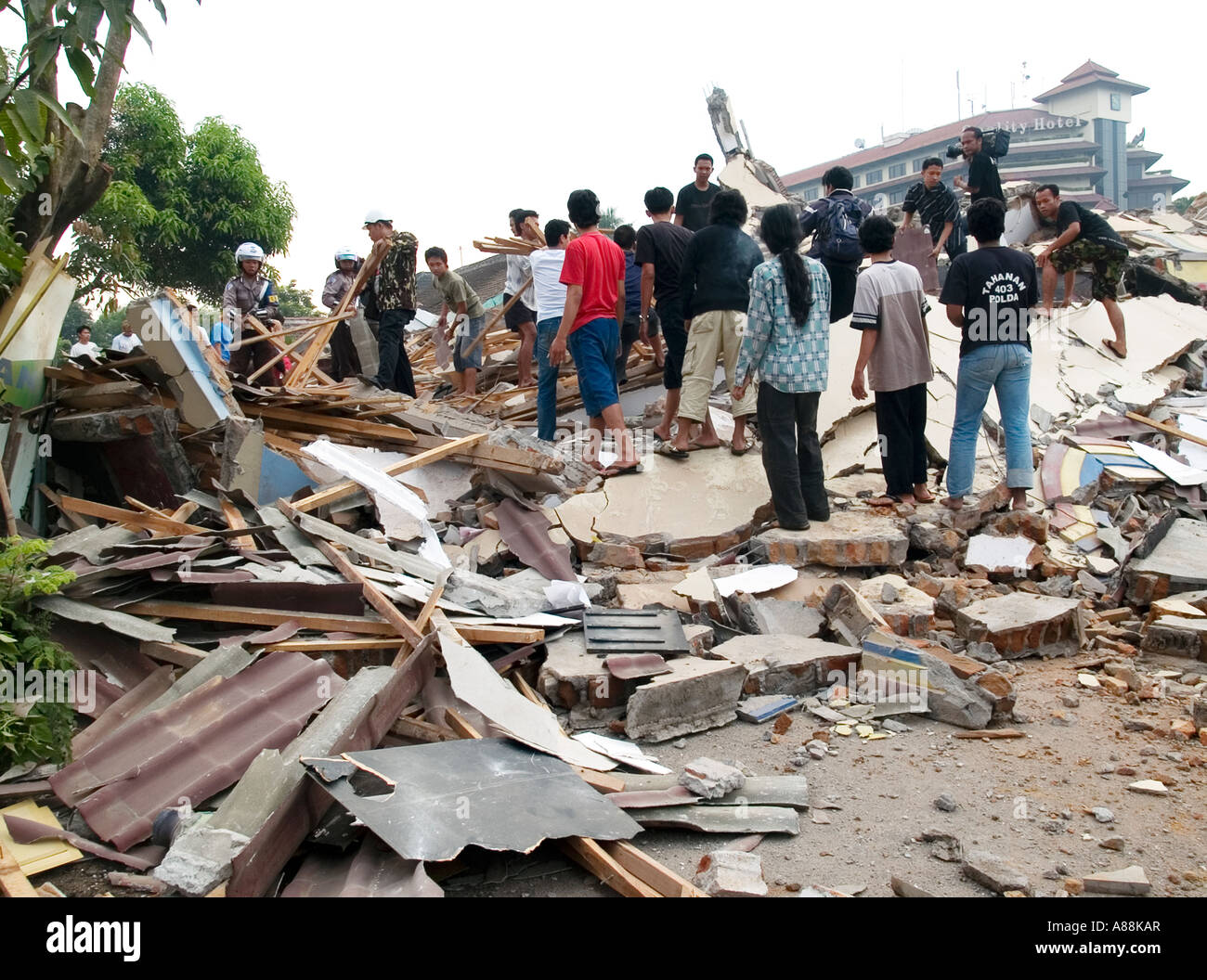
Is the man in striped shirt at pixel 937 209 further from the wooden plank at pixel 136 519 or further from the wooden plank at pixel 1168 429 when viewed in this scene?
the wooden plank at pixel 136 519

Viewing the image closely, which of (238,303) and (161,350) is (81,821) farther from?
(238,303)

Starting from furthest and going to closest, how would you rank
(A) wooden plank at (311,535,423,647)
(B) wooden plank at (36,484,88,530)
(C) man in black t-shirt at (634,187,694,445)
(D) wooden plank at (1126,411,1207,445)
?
1. (D) wooden plank at (1126,411,1207,445)
2. (C) man in black t-shirt at (634,187,694,445)
3. (B) wooden plank at (36,484,88,530)
4. (A) wooden plank at (311,535,423,647)

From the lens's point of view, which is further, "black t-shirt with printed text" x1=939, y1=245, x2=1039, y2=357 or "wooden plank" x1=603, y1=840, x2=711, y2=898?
"black t-shirt with printed text" x1=939, y1=245, x2=1039, y2=357

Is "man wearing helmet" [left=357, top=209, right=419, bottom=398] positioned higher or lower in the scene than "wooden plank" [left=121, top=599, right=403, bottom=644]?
higher

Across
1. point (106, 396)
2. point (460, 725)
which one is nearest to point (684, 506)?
point (460, 725)

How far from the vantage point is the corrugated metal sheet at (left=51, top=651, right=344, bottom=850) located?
10.4 ft

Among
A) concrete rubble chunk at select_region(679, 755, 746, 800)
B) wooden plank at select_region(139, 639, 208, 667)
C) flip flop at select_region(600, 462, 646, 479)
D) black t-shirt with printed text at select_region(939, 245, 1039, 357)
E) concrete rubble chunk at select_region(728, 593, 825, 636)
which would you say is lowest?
concrete rubble chunk at select_region(679, 755, 746, 800)

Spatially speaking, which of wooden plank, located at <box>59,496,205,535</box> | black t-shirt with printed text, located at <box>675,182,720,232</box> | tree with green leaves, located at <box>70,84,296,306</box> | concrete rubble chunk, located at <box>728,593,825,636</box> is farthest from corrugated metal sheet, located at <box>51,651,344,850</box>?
tree with green leaves, located at <box>70,84,296,306</box>

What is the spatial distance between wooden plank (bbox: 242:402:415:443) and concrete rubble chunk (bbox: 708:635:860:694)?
10.8 feet

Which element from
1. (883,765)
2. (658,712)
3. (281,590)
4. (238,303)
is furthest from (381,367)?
(883,765)

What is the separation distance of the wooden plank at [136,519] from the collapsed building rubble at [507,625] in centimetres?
2

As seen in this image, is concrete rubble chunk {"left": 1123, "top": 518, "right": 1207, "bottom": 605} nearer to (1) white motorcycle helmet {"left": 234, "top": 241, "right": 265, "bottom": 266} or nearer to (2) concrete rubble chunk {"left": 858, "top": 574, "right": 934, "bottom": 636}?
(2) concrete rubble chunk {"left": 858, "top": 574, "right": 934, "bottom": 636}

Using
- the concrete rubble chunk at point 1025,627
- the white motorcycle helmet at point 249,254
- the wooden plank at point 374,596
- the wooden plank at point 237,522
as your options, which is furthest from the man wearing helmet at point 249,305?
the concrete rubble chunk at point 1025,627

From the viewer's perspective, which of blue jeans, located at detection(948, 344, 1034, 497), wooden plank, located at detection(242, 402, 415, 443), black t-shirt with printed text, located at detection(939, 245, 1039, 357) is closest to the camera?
black t-shirt with printed text, located at detection(939, 245, 1039, 357)
